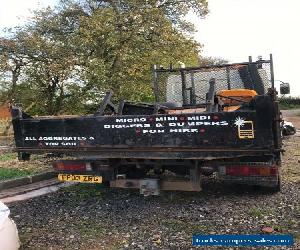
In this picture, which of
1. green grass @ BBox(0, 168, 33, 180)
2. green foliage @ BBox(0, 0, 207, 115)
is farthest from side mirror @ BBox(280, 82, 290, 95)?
green foliage @ BBox(0, 0, 207, 115)

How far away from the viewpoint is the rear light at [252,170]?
615 centimetres

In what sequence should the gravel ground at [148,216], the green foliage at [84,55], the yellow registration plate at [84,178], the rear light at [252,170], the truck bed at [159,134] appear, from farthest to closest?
the green foliage at [84,55], the yellow registration plate at [84,178], the rear light at [252,170], the truck bed at [159,134], the gravel ground at [148,216]

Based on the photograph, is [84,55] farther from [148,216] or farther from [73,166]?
[148,216]

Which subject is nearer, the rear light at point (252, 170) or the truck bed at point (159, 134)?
the truck bed at point (159, 134)

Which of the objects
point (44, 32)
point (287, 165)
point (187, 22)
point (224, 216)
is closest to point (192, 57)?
point (187, 22)

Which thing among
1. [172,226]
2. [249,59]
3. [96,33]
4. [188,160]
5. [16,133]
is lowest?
[172,226]

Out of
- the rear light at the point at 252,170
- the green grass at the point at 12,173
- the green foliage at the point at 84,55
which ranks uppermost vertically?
the green foliage at the point at 84,55

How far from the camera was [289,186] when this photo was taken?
7.47 m

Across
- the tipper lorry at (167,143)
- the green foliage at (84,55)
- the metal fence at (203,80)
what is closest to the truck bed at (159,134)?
the tipper lorry at (167,143)

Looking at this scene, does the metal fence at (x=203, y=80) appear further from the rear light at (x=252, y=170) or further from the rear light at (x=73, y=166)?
the rear light at (x=73, y=166)

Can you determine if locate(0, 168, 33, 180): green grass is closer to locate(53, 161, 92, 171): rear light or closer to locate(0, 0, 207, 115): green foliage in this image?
locate(53, 161, 92, 171): rear light

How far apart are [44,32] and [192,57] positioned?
19.7ft

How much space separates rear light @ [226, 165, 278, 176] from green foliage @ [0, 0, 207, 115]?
971 centimetres

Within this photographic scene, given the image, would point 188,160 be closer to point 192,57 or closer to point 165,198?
point 165,198
